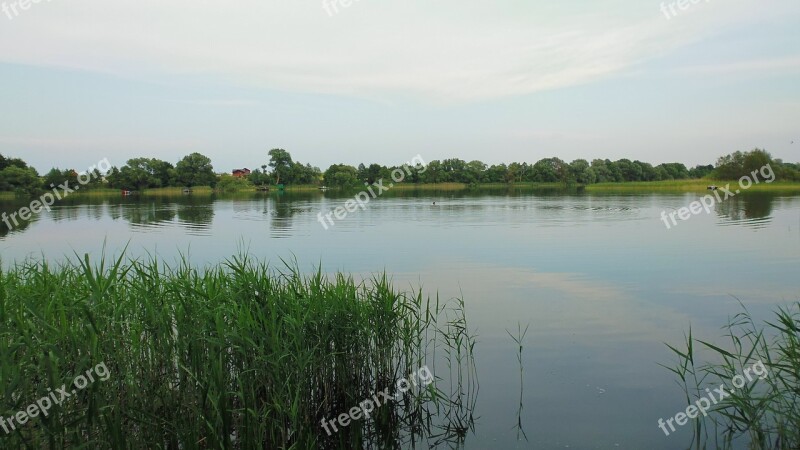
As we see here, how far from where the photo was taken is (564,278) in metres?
17.9

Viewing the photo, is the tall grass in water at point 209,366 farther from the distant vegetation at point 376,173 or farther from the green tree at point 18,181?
the distant vegetation at point 376,173

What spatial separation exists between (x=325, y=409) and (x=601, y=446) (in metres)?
3.70

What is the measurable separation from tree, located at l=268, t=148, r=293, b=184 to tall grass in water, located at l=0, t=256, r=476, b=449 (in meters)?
156

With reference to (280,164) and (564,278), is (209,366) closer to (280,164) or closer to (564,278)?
(564,278)

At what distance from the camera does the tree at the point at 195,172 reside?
137250 mm

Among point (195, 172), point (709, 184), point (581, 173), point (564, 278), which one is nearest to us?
point (564, 278)

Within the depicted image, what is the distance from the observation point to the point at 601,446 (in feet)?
22.4

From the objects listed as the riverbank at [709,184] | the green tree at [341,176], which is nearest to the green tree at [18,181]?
the green tree at [341,176]

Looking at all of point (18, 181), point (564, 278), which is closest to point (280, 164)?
point (18, 181)

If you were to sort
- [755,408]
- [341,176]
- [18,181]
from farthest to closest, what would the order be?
1. [341,176]
2. [18,181]
3. [755,408]

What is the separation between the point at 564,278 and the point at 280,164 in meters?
152

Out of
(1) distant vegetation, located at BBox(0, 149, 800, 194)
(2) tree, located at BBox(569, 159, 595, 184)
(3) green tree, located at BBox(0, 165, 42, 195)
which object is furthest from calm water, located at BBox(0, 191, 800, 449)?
(2) tree, located at BBox(569, 159, 595, 184)

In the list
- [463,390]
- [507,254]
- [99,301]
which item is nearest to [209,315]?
[99,301]

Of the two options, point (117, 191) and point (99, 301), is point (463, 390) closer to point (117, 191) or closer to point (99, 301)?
point (99, 301)
